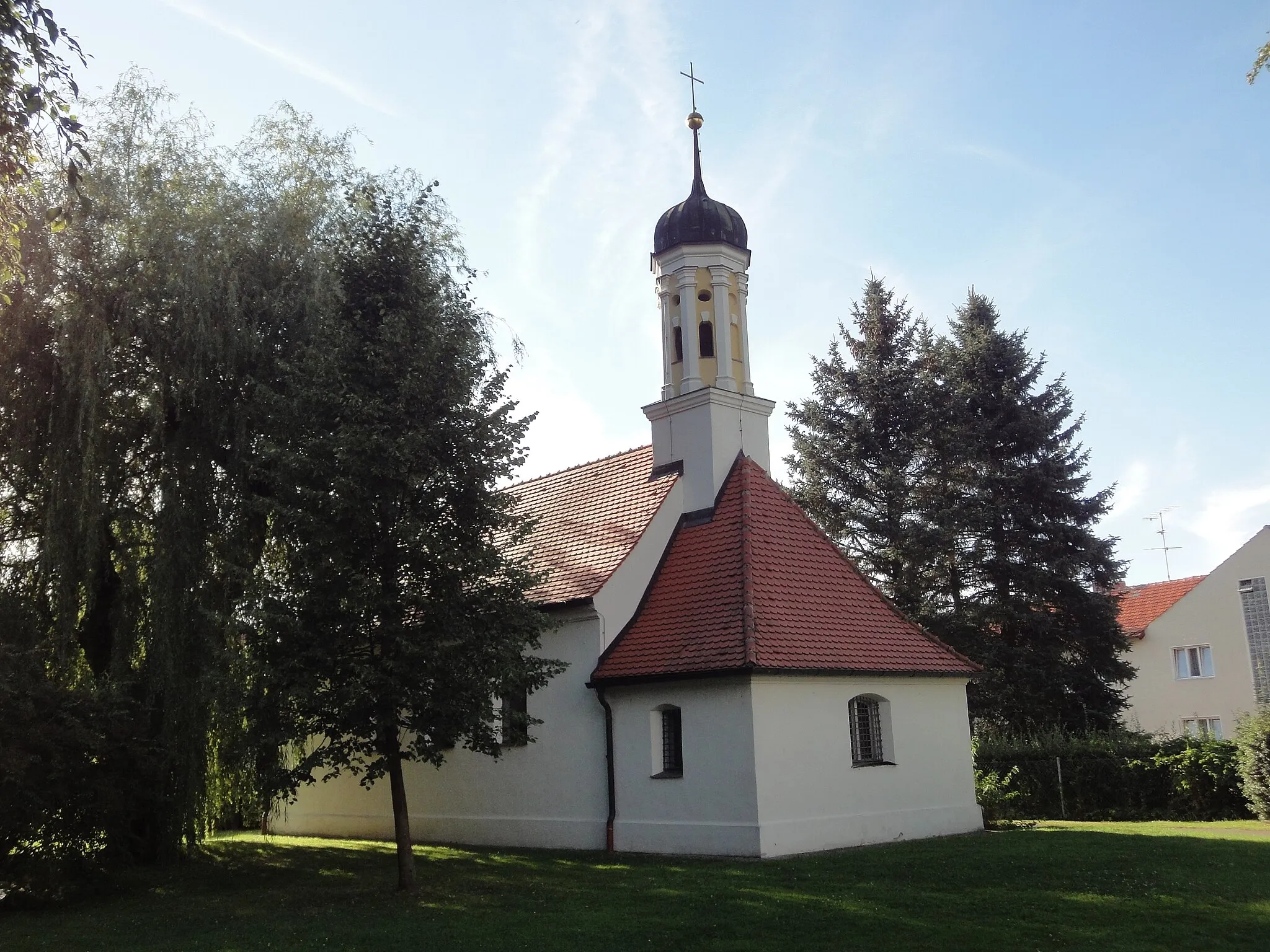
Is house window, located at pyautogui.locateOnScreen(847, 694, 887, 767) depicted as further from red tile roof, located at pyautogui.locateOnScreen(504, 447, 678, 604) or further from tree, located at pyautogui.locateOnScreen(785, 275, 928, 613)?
tree, located at pyautogui.locateOnScreen(785, 275, 928, 613)

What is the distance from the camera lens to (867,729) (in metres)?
17.5

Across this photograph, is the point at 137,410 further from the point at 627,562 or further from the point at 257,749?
the point at 627,562

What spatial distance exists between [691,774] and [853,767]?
102 inches

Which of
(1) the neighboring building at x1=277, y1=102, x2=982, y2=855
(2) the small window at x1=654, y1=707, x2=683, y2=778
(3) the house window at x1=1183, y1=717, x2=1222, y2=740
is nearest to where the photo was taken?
(1) the neighboring building at x1=277, y1=102, x2=982, y2=855

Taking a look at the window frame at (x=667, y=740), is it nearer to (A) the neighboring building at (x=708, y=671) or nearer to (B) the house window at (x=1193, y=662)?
(A) the neighboring building at (x=708, y=671)

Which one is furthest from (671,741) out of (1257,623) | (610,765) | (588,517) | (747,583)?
(1257,623)

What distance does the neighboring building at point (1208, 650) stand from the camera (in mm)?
35969

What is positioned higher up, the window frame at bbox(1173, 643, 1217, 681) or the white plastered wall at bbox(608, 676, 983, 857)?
the window frame at bbox(1173, 643, 1217, 681)

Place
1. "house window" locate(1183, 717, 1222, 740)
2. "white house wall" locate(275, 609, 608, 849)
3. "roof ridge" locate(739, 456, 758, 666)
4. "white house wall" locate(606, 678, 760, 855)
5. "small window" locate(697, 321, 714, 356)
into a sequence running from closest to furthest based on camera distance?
1. "white house wall" locate(606, 678, 760, 855)
2. "roof ridge" locate(739, 456, 758, 666)
3. "white house wall" locate(275, 609, 608, 849)
4. "small window" locate(697, 321, 714, 356)
5. "house window" locate(1183, 717, 1222, 740)

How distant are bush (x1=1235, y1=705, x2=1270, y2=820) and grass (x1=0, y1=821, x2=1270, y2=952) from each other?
15.6 feet

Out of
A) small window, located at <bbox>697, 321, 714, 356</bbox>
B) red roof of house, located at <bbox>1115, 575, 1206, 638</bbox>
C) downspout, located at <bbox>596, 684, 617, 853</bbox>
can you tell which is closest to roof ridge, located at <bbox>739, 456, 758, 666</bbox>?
small window, located at <bbox>697, 321, 714, 356</bbox>

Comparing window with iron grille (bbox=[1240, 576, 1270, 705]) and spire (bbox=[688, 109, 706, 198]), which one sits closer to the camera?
spire (bbox=[688, 109, 706, 198])

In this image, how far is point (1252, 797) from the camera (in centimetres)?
2053

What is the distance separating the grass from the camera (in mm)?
10078
